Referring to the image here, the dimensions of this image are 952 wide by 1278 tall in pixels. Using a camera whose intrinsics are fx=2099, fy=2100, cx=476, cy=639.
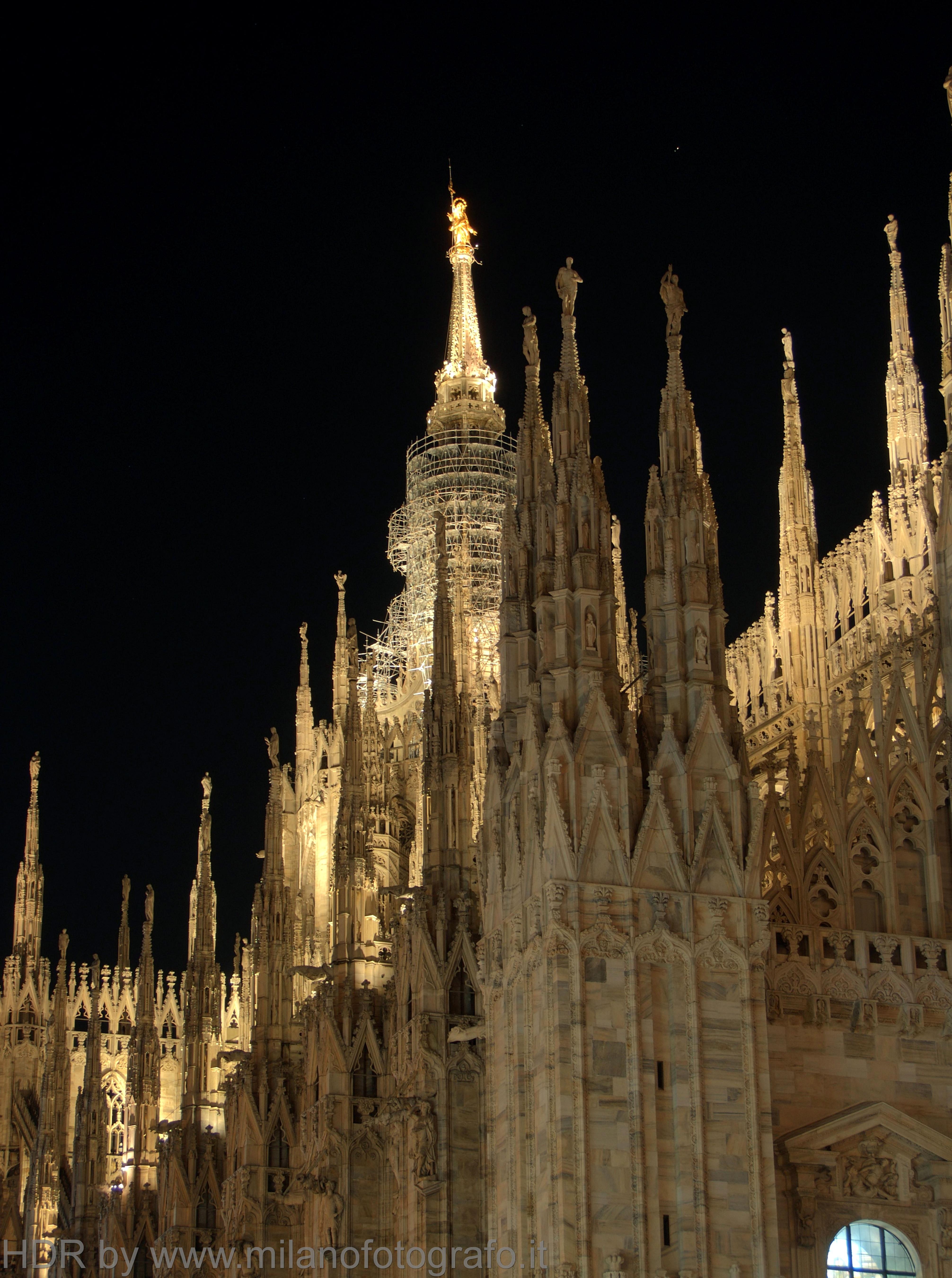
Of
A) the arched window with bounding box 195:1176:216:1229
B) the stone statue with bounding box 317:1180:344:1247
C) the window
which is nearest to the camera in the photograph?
the window

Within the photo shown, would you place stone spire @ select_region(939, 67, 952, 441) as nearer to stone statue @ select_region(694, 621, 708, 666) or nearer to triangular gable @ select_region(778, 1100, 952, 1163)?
stone statue @ select_region(694, 621, 708, 666)

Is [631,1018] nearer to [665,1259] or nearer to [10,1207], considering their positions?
[665,1259]

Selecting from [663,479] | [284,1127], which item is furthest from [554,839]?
[284,1127]

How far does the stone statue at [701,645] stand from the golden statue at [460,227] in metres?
44.2

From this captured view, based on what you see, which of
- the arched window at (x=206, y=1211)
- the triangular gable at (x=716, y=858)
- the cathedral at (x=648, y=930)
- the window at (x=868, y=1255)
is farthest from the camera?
the arched window at (x=206, y=1211)

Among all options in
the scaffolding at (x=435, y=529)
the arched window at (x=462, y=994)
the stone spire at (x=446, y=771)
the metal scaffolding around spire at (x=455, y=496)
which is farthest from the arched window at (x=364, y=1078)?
the scaffolding at (x=435, y=529)

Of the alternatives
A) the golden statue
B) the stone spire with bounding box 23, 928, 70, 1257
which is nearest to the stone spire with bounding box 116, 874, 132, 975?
the stone spire with bounding box 23, 928, 70, 1257

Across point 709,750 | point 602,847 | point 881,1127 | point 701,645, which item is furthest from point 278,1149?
point 701,645

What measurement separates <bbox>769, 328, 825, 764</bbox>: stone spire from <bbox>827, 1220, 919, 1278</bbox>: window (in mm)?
13264

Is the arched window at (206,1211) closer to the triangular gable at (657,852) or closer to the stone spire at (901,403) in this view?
the stone spire at (901,403)

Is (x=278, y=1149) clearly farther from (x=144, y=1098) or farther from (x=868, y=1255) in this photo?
(x=868, y=1255)

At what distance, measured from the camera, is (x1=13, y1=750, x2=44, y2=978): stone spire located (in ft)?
249

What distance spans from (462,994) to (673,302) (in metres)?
13.4

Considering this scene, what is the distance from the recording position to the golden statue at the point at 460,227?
7406 centimetres
